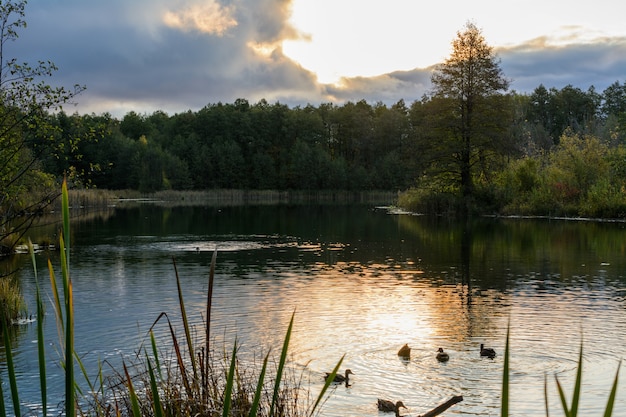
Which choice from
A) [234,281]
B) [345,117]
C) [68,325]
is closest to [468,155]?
[234,281]

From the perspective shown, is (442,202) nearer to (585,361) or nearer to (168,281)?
(168,281)

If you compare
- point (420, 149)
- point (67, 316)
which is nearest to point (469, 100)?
point (420, 149)

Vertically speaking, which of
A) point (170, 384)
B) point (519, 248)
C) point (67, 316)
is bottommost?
point (519, 248)

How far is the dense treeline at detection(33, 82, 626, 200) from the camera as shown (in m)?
121

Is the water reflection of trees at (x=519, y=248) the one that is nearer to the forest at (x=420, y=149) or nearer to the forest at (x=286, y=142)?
the forest at (x=420, y=149)

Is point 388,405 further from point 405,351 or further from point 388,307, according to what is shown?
point 388,307

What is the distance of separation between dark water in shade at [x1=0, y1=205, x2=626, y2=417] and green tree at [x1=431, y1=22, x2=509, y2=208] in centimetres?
1929

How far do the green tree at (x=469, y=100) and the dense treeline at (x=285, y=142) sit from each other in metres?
51.7

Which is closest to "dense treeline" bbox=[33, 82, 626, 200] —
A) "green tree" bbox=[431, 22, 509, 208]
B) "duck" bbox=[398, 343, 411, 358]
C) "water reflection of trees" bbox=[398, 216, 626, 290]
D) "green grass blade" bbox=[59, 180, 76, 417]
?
"green tree" bbox=[431, 22, 509, 208]

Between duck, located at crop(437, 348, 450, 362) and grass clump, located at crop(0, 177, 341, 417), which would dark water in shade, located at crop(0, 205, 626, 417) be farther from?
grass clump, located at crop(0, 177, 341, 417)

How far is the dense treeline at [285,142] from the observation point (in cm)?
12106

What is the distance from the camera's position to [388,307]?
1923 cm

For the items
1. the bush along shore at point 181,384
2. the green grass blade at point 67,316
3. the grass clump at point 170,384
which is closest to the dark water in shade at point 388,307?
the bush along shore at point 181,384

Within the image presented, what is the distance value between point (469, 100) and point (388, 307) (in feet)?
140
